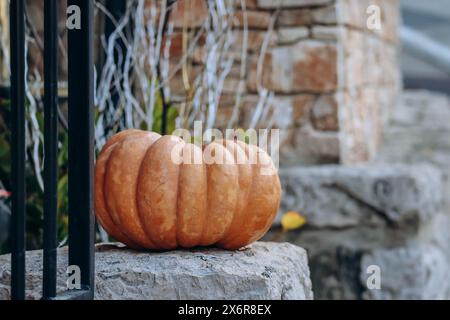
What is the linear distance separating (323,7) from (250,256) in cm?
183

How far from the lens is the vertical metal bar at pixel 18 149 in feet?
5.64

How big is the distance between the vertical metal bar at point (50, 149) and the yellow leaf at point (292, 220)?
1.85 metres

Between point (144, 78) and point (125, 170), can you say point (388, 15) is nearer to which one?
point (144, 78)

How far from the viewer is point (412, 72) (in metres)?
8.12

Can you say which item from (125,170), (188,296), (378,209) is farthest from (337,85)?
(188,296)

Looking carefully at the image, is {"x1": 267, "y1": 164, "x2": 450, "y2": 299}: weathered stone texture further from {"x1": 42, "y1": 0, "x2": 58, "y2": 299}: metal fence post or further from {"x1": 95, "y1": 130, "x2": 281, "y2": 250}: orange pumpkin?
{"x1": 42, "y1": 0, "x2": 58, "y2": 299}: metal fence post

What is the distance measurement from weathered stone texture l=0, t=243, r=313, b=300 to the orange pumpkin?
70 mm

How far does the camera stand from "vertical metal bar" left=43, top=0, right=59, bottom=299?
5.81 ft

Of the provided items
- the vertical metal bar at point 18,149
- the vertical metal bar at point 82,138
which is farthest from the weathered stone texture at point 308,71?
the vertical metal bar at point 18,149

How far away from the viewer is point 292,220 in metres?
3.55

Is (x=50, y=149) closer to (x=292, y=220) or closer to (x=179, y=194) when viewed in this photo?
(x=179, y=194)

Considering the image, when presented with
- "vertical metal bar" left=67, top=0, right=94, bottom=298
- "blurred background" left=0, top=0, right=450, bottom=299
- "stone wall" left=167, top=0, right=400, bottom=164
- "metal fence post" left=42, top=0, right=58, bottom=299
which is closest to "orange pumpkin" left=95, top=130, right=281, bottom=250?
"vertical metal bar" left=67, top=0, right=94, bottom=298

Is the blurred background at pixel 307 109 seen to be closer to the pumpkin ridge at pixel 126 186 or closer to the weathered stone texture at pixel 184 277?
the pumpkin ridge at pixel 126 186

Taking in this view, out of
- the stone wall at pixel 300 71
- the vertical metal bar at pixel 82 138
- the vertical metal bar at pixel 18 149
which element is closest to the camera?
the vertical metal bar at pixel 18 149
